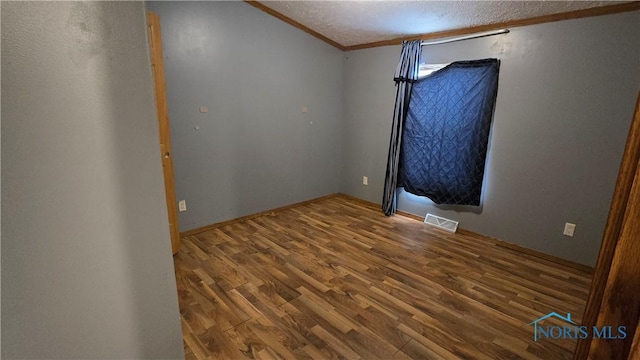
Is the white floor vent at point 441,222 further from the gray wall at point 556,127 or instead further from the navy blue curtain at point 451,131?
the navy blue curtain at point 451,131

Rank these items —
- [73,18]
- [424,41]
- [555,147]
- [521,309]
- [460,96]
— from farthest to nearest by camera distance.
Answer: [424,41]
[460,96]
[555,147]
[521,309]
[73,18]

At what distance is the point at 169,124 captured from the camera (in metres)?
2.54

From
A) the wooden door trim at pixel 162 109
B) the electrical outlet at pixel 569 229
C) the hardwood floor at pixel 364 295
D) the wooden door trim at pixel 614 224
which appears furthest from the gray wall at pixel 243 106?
the wooden door trim at pixel 614 224

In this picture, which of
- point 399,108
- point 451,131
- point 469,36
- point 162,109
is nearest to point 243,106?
point 162,109

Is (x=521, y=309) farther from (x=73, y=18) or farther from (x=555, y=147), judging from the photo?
(x=73, y=18)

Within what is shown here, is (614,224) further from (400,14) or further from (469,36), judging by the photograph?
(469,36)

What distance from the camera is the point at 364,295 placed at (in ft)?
6.43

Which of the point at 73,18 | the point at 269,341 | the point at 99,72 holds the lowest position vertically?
the point at 269,341

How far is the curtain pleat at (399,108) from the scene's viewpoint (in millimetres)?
3084

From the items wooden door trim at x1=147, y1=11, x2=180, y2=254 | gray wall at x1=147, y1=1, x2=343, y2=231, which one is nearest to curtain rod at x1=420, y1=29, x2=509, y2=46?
gray wall at x1=147, y1=1, x2=343, y2=231

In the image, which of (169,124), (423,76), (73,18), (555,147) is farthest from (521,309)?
(169,124)

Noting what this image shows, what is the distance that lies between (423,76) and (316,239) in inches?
84.0

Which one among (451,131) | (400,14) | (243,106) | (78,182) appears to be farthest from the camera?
(243,106)

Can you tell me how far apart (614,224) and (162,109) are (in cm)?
266
